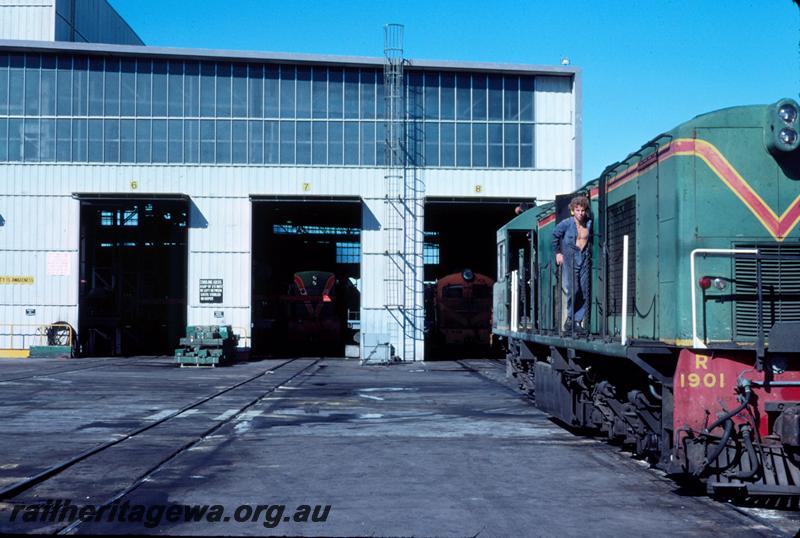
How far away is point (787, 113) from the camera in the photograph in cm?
802

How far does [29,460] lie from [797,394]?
8.26m

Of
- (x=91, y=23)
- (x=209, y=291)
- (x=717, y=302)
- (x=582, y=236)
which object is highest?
(x=91, y=23)

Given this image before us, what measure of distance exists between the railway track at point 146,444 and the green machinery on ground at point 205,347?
8.61 meters

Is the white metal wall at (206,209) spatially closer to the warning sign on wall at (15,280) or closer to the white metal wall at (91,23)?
the warning sign on wall at (15,280)

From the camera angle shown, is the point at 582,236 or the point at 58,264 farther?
the point at 58,264

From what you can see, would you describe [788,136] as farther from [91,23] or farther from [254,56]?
[91,23]

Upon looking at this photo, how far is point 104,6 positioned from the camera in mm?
40688

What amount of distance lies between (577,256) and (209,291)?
74.9 ft

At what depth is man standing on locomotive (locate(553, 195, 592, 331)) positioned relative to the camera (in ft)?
35.0

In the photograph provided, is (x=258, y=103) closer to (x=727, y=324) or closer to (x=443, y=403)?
(x=443, y=403)

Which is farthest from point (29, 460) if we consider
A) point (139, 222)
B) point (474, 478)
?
point (139, 222)

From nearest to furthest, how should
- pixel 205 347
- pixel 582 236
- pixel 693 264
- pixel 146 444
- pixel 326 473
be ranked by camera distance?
1. pixel 693 264
2. pixel 326 473
3. pixel 582 236
4. pixel 146 444
5. pixel 205 347
